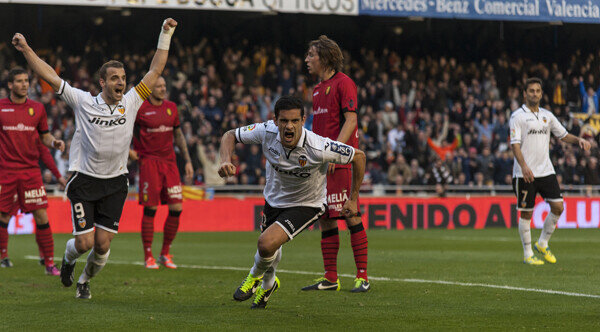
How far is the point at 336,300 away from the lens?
27.7ft

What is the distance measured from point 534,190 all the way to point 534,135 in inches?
28.9

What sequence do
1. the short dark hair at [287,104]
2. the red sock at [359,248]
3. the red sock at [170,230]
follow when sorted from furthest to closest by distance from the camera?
the red sock at [170,230] → the red sock at [359,248] → the short dark hair at [287,104]

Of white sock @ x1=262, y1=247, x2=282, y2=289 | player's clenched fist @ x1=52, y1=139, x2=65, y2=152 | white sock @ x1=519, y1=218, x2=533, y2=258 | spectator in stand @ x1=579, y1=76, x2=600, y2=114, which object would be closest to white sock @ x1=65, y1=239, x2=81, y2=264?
player's clenched fist @ x1=52, y1=139, x2=65, y2=152

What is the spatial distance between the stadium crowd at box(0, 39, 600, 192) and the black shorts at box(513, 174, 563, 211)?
12298 millimetres

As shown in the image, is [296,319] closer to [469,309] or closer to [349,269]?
[469,309]

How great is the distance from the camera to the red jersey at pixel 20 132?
11.7 metres

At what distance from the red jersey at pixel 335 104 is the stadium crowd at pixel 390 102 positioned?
1440 cm

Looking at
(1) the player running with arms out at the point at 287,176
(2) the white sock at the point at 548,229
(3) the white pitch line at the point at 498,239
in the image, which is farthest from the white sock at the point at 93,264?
(3) the white pitch line at the point at 498,239

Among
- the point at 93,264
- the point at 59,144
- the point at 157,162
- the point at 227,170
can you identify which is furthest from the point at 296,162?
the point at 157,162

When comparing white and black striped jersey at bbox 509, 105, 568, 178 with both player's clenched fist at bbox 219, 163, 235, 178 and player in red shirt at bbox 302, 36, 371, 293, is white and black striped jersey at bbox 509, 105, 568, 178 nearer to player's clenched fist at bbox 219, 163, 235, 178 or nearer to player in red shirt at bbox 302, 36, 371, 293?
player in red shirt at bbox 302, 36, 371, 293

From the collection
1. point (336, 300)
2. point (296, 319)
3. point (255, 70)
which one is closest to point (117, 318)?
point (296, 319)

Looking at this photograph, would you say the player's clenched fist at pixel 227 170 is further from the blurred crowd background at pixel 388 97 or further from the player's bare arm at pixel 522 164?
the blurred crowd background at pixel 388 97

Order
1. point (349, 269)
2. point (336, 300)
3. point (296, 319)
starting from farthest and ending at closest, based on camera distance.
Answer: point (349, 269), point (336, 300), point (296, 319)

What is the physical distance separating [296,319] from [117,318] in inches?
53.8
